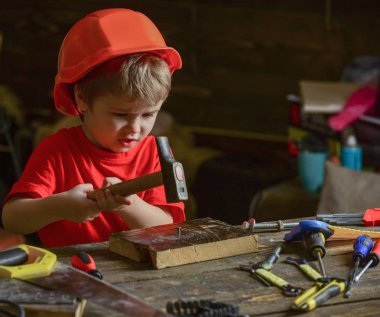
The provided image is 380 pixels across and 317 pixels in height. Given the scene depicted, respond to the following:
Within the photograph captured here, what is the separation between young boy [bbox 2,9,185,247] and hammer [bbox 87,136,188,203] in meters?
0.05

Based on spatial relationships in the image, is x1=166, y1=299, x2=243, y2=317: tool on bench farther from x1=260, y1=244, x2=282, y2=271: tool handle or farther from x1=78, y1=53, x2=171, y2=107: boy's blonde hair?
x1=78, y1=53, x2=171, y2=107: boy's blonde hair

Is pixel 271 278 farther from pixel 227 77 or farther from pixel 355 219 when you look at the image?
pixel 227 77

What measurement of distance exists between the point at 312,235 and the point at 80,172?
68 centimetres

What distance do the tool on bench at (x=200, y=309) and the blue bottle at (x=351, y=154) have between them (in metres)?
2.44

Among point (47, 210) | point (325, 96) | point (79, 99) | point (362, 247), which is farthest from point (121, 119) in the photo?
point (325, 96)

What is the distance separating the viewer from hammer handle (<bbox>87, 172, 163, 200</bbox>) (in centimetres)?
200

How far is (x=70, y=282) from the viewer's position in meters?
1.77

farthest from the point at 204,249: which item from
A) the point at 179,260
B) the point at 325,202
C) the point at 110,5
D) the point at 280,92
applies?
the point at 110,5

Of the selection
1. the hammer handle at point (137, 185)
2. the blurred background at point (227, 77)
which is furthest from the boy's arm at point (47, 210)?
the blurred background at point (227, 77)

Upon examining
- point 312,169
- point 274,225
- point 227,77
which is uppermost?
point 274,225

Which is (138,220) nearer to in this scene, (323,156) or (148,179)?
(148,179)

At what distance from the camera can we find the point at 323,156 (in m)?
4.14

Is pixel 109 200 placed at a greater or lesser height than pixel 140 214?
greater

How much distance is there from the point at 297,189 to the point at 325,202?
0.41 m
